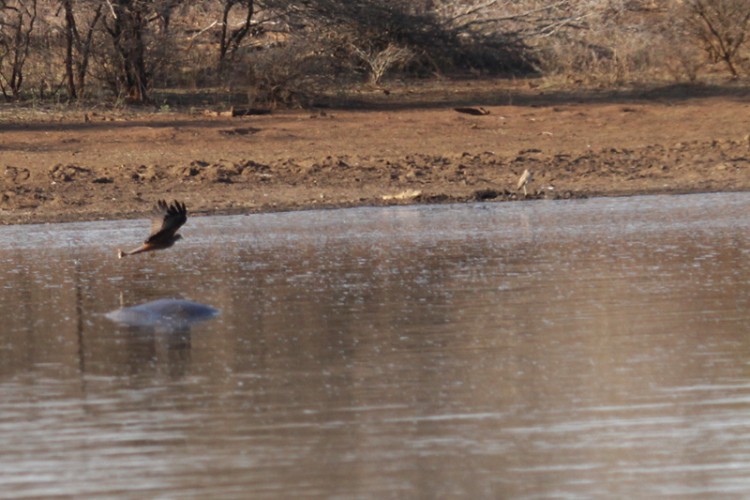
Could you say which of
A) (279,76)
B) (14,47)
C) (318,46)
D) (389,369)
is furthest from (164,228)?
(318,46)

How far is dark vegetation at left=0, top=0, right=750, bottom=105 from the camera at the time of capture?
66.8 ft

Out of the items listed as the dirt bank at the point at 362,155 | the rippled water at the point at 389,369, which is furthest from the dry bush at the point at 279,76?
the rippled water at the point at 389,369

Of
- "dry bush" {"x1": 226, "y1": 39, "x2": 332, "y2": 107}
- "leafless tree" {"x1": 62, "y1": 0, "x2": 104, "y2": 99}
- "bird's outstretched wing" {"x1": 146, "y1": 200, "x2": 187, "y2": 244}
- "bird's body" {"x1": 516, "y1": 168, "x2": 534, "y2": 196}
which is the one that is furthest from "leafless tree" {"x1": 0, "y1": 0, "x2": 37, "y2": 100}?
"bird's outstretched wing" {"x1": 146, "y1": 200, "x2": 187, "y2": 244}

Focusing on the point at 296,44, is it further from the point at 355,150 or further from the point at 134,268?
the point at 134,268

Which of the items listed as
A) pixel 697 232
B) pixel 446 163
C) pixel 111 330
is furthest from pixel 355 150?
pixel 111 330

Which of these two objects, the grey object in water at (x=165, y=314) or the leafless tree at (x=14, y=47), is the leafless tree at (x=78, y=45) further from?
the grey object in water at (x=165, y=314)

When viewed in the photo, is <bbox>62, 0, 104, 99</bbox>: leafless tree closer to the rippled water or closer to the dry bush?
the dry bush

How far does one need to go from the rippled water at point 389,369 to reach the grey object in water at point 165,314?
13cm

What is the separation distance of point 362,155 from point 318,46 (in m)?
5.10

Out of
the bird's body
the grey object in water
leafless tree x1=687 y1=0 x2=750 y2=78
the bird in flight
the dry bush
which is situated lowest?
the grey object in water

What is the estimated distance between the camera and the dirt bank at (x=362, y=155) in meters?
16.0

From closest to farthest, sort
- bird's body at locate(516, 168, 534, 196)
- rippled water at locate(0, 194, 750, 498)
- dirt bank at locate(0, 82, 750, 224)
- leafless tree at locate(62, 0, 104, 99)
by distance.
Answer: rippled water at locate(0, 194, 750, 498) < bird's body at locate(516, 168, 534, 196) < dirt bank at locate(0, 82, 750, 224) < leafless tree at locate(62, 0, 104, 99)

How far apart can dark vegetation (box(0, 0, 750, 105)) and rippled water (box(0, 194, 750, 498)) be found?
818 cm

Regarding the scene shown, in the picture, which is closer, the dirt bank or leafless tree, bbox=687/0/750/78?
the dirt bank
